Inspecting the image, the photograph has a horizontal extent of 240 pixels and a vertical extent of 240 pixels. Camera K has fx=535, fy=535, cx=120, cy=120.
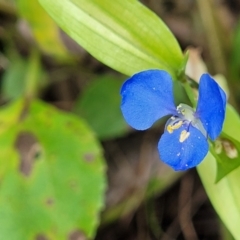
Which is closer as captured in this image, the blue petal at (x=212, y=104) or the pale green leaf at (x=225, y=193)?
the blue petal at (x=212, y=104)

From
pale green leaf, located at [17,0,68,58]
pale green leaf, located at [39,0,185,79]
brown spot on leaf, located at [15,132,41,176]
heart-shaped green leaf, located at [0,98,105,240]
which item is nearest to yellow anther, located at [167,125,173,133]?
pale green leaf, located at [39,0,185,79]

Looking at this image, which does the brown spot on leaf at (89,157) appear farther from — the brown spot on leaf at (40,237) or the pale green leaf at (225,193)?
the pale green leaf at (225,193)

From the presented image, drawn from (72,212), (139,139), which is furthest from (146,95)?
(139,139)

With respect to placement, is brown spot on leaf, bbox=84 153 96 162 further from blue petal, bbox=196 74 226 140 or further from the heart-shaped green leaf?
blue petal, bbox=196 74 226 140

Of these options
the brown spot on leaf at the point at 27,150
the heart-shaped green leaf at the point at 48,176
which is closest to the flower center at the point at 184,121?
the heart-shaped green leaf at the point at 48,176

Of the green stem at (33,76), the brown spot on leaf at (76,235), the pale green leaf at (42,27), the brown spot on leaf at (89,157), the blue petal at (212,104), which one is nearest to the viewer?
the blue petal at (212,104)

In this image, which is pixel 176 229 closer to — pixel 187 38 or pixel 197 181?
pixel 197 181

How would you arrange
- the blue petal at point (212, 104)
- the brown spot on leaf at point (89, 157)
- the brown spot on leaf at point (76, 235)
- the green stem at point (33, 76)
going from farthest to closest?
the green stem at point (33, 76), the brown spot on leaf at point (89, 157), the brown spot on leaf at point (76, 235), the blue petal at point (212, 104)
